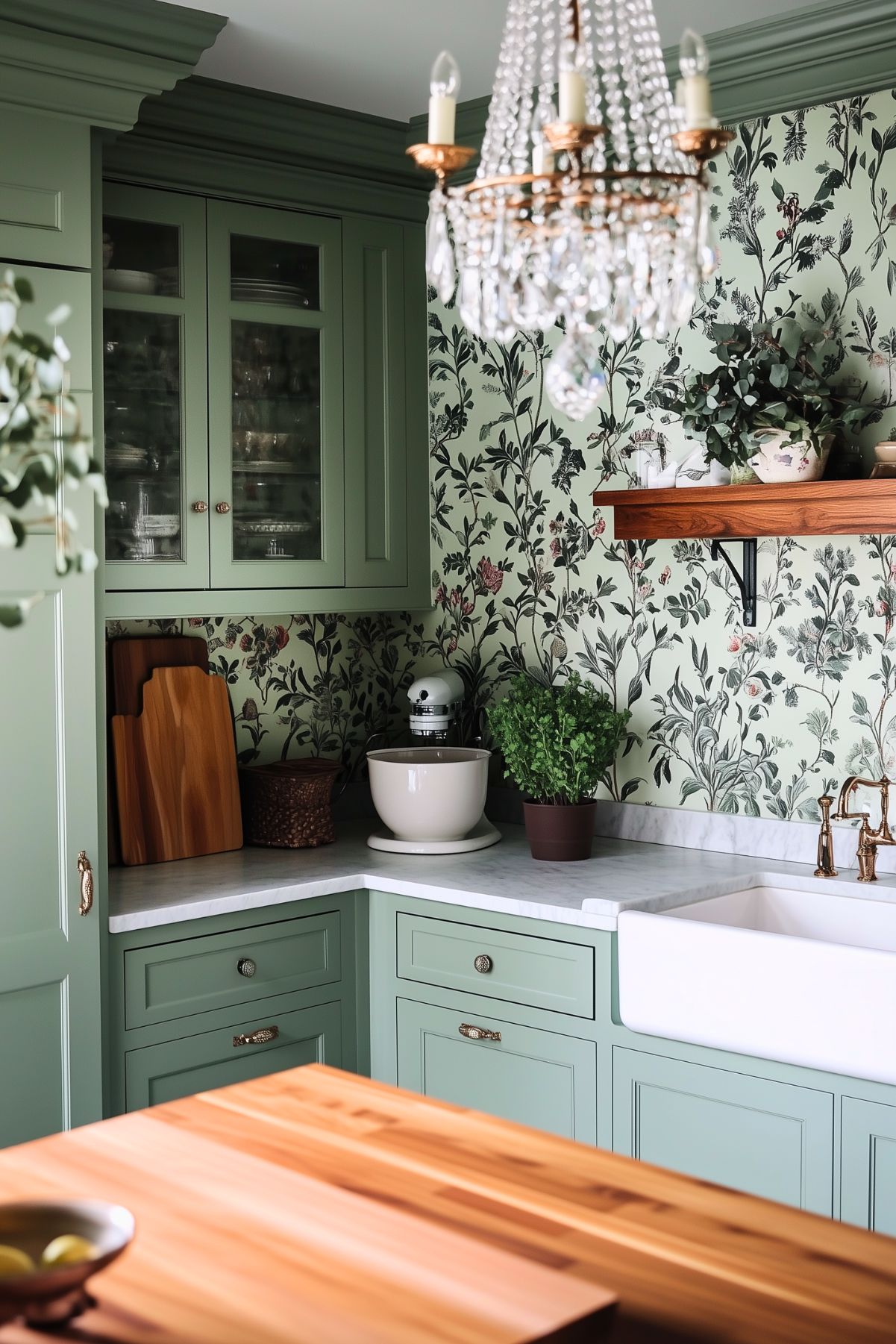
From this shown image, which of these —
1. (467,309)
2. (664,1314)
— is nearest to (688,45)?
(467,309)

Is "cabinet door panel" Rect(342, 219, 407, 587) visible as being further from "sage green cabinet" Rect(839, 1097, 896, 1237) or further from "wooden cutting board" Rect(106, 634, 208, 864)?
"sage green cabinet" Rect(839, 1097, 896, 1237)

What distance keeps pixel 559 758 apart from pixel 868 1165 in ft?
3.65

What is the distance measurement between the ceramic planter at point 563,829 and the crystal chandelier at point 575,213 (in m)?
1.84

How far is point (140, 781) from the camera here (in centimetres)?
321

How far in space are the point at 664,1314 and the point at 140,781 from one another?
7.76ft

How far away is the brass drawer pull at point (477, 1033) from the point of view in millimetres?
2839

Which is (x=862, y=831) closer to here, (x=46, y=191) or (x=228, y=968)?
(x=228, y=968)

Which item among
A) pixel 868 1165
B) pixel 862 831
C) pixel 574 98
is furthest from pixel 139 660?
pixel 574 98

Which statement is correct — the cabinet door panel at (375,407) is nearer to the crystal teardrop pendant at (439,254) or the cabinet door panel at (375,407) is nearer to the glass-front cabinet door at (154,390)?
the glass-front cabinet door at (154,390)

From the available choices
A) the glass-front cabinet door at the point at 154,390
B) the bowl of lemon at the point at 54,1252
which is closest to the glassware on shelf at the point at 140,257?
the glass-front cabinet door at the point at 154,390

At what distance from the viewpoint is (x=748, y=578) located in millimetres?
3066

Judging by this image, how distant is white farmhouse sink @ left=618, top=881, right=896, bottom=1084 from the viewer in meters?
2.24

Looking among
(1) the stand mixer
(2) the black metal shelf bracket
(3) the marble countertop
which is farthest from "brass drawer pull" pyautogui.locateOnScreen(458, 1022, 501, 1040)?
(2) the black metal shelf bracket

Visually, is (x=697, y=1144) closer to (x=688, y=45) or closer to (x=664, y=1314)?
(x=664, y=1314)
